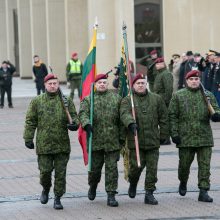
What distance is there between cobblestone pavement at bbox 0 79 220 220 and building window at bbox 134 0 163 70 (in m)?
19.5

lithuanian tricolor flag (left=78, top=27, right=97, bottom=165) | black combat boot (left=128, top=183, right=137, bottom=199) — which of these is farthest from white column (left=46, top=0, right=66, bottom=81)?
black combat boot (left=128, top=183, right=137, bottom=199)

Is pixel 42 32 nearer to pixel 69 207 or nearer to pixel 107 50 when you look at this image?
pixel 107 50

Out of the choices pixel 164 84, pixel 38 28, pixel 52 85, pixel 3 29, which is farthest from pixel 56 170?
pixel 3 29

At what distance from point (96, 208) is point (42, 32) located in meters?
36.2

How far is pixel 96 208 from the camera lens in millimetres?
11516

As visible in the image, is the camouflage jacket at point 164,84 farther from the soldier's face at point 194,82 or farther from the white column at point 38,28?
the white column at point 38,28

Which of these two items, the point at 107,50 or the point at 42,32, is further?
the point at 42,32

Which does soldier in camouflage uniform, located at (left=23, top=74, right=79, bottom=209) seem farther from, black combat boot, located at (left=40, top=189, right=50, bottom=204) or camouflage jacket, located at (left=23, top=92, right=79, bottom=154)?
black combat boot, located at (left=40, top=189, right=50, bottom=204)

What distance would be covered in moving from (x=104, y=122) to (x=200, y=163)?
137cm

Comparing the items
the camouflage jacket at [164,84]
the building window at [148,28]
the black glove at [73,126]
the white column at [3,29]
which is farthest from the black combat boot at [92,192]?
the white column at [3,29]

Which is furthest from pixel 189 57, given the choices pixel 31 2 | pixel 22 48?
pixel 22 48

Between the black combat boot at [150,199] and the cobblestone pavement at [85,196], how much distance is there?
0.08 metres

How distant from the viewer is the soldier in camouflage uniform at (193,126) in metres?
11.9

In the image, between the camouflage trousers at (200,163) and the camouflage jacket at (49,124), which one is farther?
the camouflage trousers at (200,163)
